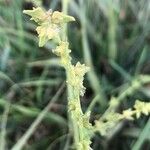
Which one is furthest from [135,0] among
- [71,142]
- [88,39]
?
[71,142]

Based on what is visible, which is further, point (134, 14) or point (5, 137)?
point (134, 14)

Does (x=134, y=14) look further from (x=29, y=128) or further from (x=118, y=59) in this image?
(x=29, y=128)

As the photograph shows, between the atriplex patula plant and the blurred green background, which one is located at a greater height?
the blurred green background

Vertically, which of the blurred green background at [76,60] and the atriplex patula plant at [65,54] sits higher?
the blurred green background at [76,60]

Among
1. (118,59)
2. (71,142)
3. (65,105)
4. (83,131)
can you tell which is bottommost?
(83,131)

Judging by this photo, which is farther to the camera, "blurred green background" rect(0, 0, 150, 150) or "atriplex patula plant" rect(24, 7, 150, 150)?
"blurred green background" rect(0, 0, 150, 150)

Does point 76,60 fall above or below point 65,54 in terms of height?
above

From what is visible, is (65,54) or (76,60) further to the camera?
(76,60)

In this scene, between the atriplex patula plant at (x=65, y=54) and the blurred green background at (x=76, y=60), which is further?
the blurred green background at (x=76, y=60)
